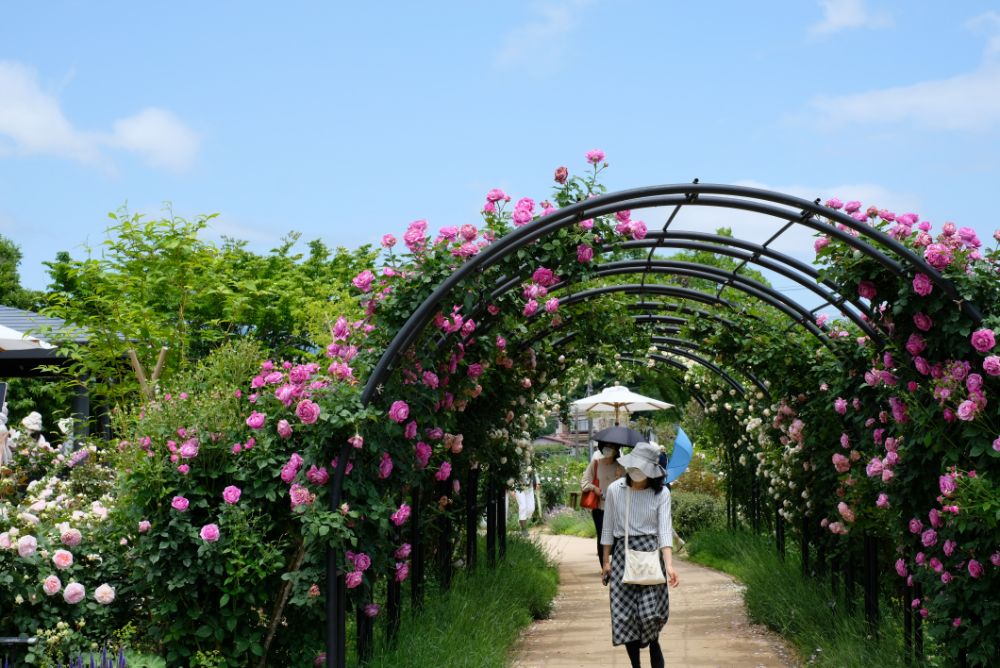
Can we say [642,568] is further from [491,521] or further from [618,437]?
[491,521]

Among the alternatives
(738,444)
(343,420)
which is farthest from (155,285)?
(738,444)

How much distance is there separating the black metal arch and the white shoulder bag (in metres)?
1.58

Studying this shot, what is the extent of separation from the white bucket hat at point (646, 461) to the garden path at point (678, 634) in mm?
1854

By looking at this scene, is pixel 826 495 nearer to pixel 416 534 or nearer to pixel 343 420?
pixel 416 534

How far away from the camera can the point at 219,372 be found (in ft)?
17.5

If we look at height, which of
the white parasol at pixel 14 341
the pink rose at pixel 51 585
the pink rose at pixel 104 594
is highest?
the white parasol at pixel 14 341

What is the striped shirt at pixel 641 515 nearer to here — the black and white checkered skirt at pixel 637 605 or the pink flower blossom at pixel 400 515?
the black and white checkered skirt at pixel 637 605

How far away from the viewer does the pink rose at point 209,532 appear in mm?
4484

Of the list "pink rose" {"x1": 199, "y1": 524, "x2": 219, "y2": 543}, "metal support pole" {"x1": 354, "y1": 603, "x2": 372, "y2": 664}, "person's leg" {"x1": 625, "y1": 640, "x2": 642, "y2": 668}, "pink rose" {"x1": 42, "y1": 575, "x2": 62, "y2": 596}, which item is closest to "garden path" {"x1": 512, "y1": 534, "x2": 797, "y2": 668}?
"person's leg" {"x1": 625, "y1": 640, "x2": 642, "y2": 668}

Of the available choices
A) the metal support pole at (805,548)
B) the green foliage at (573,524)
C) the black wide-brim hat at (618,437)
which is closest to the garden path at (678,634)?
the metal support pole at (805,548)

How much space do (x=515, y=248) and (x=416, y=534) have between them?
246 centimetres

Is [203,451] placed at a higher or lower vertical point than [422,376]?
lower

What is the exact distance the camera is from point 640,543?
5.41 metres

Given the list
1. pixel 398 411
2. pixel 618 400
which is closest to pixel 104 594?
pixel 398 411
